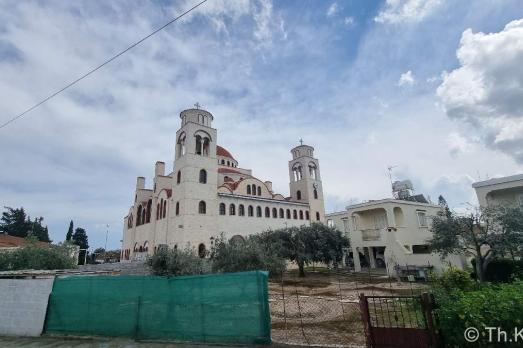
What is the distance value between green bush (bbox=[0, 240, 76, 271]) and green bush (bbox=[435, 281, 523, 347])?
2082 centimetres

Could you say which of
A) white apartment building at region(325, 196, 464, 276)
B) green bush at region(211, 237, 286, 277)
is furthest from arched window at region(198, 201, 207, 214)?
white apartment building at region(325, 196, 464, 276)

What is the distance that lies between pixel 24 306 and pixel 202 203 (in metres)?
21.4

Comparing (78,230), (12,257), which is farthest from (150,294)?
(78,230)

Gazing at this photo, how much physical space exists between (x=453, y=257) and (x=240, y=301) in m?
19.3

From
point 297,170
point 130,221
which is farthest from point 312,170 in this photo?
point 130,221

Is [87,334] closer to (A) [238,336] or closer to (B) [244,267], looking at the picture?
(A) [238,336]

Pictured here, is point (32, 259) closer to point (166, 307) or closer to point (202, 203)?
point (202, 203)

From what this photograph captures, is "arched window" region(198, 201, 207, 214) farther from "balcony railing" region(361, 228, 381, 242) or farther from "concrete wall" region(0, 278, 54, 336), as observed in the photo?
"concrete wall" region(0, 278, 54, 336)

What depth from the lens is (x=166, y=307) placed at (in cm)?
721

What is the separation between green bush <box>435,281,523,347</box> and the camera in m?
4.52

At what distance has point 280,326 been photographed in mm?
8562

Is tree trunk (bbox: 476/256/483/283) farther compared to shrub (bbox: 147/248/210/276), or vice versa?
shrub (bbox: 147/248/210/276)

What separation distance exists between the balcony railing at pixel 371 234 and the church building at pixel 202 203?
11982mm

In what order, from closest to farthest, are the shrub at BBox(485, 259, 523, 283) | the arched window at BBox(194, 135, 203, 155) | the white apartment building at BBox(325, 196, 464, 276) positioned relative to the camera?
the shrub at BBox(485, 259, 523, 283) < the white apartment building at BBox(325, 196, 464, 276) < the arched window at BBox(194, 135, 203, 155)
